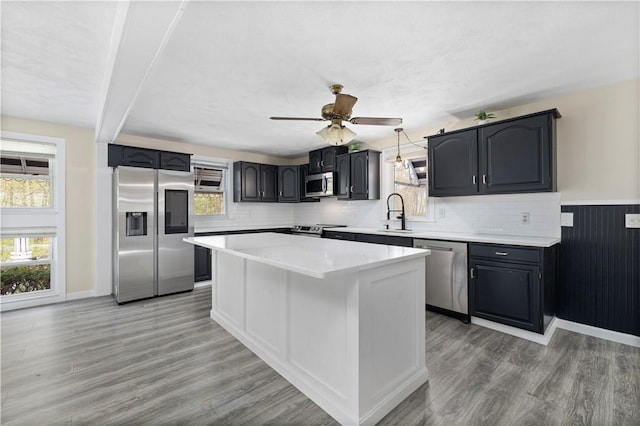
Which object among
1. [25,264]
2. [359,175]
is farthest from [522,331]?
[25,264]

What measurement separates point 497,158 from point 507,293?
1.38 meters

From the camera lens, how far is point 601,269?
2826 millimetres

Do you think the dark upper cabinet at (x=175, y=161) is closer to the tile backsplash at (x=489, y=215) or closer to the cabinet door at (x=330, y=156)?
the cabinet door at (x=330, y=156)

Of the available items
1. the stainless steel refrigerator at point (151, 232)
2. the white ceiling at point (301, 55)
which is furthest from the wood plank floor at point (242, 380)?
the white ceiling at point (301, 55)

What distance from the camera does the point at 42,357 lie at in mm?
2498

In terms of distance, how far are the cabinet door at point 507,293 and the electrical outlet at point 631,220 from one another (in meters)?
0.88

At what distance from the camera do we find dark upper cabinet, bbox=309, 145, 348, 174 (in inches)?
199

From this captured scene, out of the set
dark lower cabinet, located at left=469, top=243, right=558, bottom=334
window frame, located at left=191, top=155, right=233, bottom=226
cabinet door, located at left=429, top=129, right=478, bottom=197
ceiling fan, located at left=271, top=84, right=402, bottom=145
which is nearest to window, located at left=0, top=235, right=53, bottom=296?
window frame, located at left=191, top=155, right=233, bottom=226

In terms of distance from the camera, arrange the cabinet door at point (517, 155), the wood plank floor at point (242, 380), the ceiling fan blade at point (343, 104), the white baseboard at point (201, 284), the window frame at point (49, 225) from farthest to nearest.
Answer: the white baseboard at point (201, 284)
the window frame at point (49, 225)
the cabinet door at point (517, 155)
the ceiling fan blade at point (343, 104)
the wood plank floor at point (242, 380)

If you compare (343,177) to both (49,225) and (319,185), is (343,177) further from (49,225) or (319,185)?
(49,225)

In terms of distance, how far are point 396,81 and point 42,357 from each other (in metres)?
3.80

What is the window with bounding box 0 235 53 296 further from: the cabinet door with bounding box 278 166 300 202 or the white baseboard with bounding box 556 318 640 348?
the white baseboard with bounding box 556 318 640 348

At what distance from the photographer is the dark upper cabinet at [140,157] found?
165 inches

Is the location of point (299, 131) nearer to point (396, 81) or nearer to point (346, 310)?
point (396, 81)
